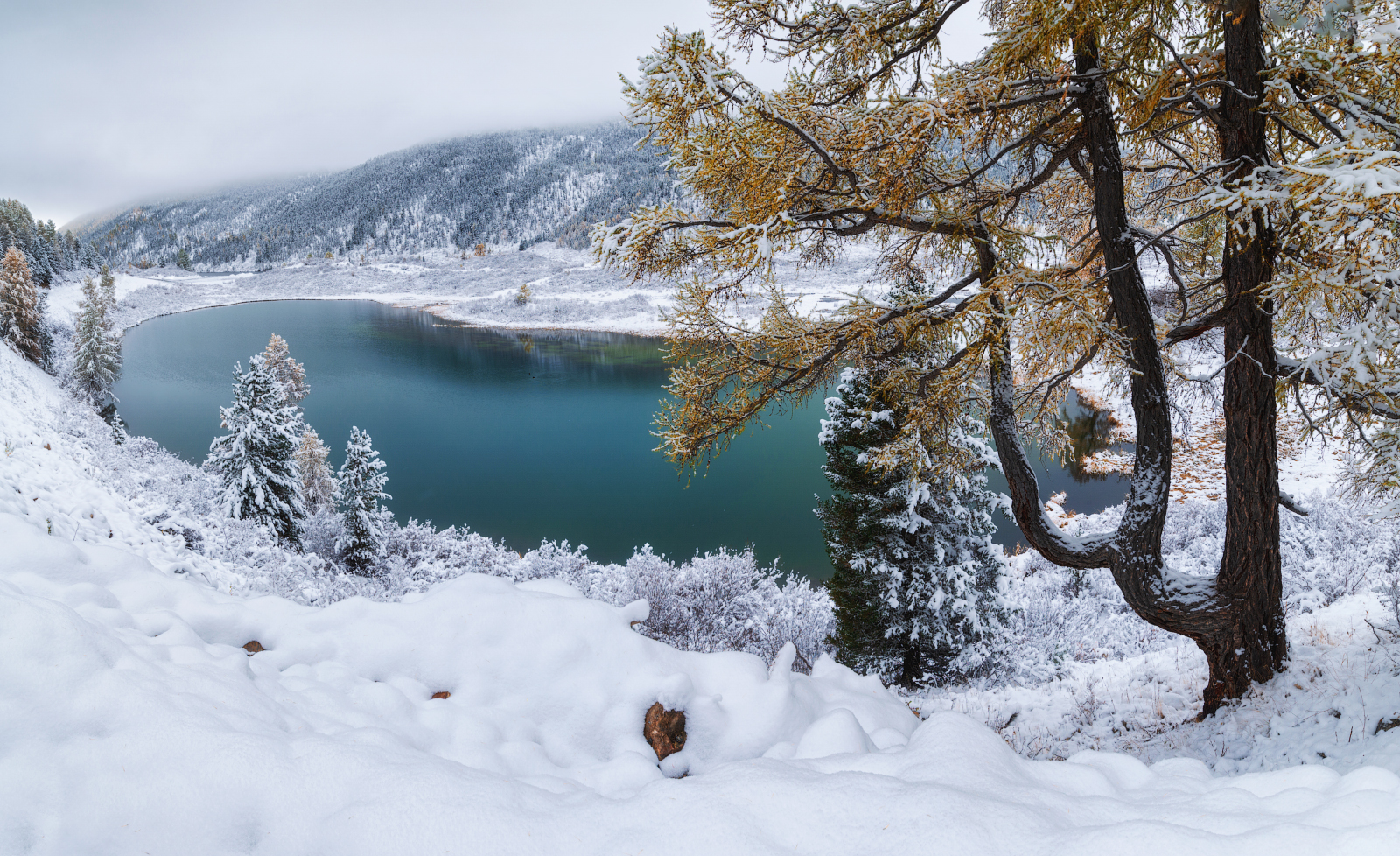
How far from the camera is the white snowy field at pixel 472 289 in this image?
174 ft

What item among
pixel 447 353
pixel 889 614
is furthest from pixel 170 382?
pixel 889 614

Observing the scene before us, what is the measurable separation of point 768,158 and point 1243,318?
3200 mm

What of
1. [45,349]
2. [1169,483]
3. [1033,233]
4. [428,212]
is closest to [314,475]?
[45,349]

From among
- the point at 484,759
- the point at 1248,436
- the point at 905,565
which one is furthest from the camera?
the point at 905,565

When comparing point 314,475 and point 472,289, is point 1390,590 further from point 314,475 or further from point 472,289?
point 472,289

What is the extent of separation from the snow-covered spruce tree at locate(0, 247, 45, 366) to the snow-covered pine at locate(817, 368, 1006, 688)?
3687cm

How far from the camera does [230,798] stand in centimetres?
192

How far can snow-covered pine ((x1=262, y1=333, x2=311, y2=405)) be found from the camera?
83.8 feet

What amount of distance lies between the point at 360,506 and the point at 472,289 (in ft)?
218

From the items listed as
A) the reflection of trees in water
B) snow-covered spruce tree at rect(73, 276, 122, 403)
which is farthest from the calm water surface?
snow-covered spruce tree at rect(73, 276, 122, 403)

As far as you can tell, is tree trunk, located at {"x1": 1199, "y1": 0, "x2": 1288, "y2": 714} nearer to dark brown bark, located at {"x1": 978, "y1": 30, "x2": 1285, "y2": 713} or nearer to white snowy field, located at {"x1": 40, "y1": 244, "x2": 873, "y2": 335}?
dark brown bark, located at {"x1": 978, "y1": 30, "x2": 1285, "y2": 713}

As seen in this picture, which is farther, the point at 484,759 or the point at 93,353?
the point at 93,353

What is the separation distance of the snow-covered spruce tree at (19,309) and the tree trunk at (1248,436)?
4015cm

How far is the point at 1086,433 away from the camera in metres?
22.6
